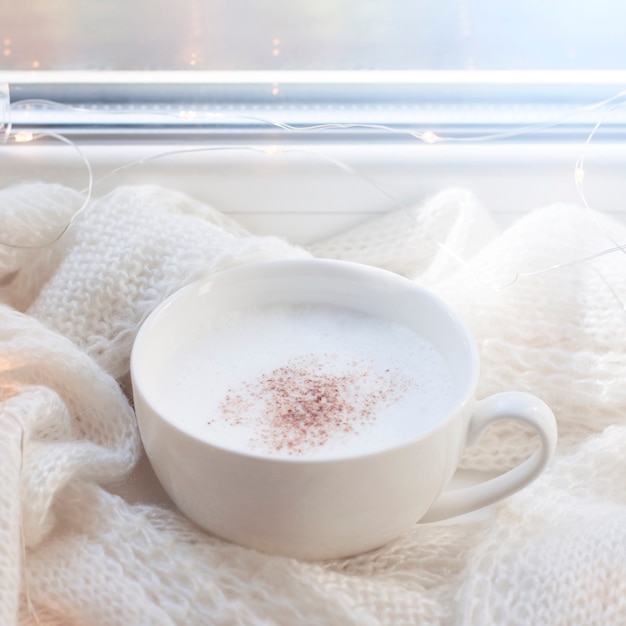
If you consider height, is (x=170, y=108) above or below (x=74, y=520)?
above

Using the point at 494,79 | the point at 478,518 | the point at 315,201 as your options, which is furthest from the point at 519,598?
the point at 494,79

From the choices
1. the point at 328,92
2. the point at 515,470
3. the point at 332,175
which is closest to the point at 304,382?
the point at 515,470

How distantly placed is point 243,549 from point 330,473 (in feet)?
0.27

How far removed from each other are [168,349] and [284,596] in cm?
16

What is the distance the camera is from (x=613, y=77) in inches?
30.7

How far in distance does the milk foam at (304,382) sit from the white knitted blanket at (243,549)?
0.06 meters

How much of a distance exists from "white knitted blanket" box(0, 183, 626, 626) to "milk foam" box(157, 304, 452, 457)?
0.06m

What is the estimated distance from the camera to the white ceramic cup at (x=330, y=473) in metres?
0.39

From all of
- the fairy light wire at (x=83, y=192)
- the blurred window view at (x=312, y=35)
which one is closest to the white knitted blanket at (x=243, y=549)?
the fairy light wire at (x=83, y=192)

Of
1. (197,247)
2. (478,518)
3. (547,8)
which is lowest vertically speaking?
(478,518)

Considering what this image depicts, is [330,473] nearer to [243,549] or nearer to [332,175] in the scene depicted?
[243,549]

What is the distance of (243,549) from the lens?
44cm

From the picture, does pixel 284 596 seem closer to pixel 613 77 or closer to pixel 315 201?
pixel 315 201

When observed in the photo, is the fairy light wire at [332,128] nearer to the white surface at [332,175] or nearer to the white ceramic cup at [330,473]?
the white surface at [332,175]
